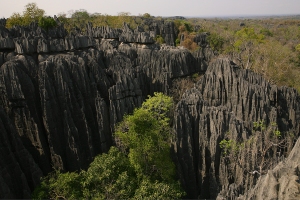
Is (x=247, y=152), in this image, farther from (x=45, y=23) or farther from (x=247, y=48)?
(x=45, y=23)

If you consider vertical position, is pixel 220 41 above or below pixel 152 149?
above

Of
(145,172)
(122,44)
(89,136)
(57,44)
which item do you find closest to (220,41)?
(122,44)

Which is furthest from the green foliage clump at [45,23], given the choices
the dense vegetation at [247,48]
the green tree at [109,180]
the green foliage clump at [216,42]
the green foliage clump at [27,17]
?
the green foliage clump at [216,42]

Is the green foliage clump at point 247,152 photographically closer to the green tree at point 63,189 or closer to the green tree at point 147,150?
the green tree at point 147,150

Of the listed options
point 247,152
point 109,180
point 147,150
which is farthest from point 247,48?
point 109,180

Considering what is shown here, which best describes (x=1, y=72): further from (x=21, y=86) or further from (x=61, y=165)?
(x=61, y=165)

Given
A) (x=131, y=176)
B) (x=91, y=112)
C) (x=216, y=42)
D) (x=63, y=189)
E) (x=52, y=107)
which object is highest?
(x=216, y=42)

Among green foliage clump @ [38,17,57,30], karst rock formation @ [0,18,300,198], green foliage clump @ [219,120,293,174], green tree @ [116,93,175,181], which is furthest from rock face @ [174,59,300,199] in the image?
green foliage clump @ [38,17,57,30]
